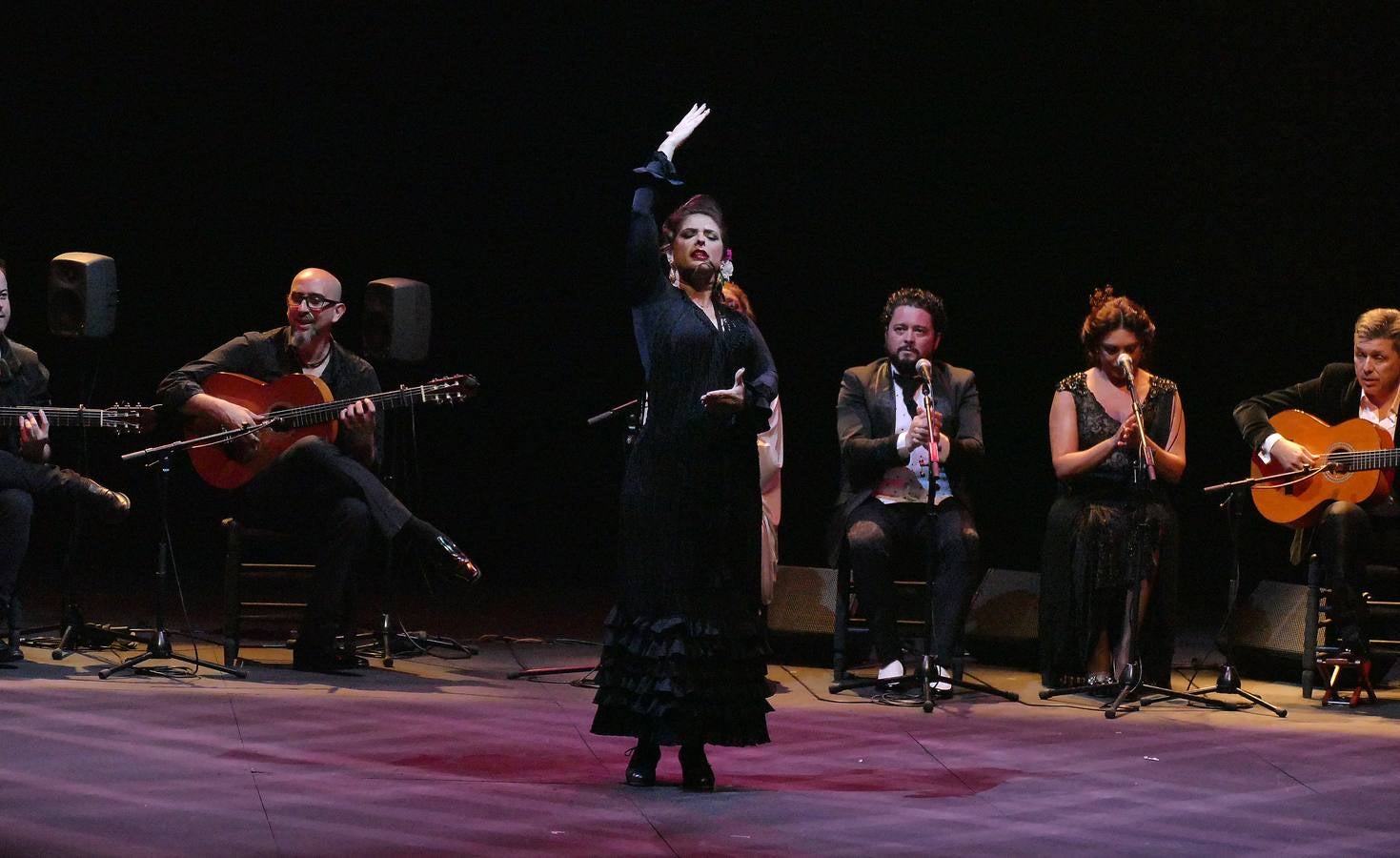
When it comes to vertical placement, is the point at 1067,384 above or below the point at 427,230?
below

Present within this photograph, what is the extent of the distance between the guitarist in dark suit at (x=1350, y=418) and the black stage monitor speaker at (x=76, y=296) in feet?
13.5

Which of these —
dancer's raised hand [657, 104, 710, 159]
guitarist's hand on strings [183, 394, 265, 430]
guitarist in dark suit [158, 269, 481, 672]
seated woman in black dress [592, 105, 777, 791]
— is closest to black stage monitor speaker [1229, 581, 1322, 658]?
seated woman in black dress [592, 105, 777, 791]

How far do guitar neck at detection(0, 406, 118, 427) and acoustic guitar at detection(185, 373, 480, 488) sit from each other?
30 cm

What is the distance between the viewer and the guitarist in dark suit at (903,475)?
567 cm

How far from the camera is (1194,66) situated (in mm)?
7691

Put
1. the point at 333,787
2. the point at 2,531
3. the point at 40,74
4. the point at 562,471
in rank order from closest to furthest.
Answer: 1. the point at 333,787
2. the point at 2,531
3. the point at 40,74
4. the point at 562,471

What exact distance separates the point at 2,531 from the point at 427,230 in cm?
300

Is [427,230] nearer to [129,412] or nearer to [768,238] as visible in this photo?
[768,238]

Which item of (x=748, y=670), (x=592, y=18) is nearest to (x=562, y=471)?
(x=592, y=18)

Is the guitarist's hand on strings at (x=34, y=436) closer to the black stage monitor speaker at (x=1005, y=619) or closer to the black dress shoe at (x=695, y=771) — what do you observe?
the black dress shoe at (x=695, y=771)

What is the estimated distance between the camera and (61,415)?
5.74 metres

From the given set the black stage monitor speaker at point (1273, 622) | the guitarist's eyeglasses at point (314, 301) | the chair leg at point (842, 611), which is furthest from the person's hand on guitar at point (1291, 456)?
the guitarist's eyeglasses at point (314, 301)

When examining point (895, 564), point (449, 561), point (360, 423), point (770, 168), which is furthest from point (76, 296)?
point (770, 168)

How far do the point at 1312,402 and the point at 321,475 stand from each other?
355cm
